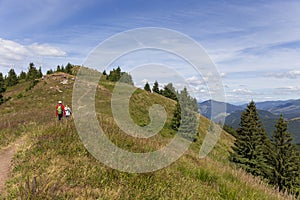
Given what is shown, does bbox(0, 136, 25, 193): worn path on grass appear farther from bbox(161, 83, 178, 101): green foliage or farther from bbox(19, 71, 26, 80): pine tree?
bbox(19, 71, 26, 80): pine tree

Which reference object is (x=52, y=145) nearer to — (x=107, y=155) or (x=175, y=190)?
(x=107, y=155)

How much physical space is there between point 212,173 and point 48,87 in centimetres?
5440

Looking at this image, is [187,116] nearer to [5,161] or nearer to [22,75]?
[5,161]

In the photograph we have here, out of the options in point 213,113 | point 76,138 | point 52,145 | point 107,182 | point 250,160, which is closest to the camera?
point 107,182

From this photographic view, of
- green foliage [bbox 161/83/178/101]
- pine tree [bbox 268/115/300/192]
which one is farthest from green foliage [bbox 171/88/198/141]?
pine tree [bbox 268/115/300/192]

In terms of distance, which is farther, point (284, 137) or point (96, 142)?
point (284, 137)

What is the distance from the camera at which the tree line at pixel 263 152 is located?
35781 millimetres

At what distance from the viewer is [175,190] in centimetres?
583

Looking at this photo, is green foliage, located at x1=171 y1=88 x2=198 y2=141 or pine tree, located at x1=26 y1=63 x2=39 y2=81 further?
pine tree, located at x1=26 y1=63 x2=39 y2=81

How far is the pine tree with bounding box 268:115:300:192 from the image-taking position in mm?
40469

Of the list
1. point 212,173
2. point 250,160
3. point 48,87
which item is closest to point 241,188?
point 212,173

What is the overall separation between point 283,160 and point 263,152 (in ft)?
12.3

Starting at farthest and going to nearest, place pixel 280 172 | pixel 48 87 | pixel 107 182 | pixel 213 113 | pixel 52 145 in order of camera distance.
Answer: pixel 48 87 → pixel 280 172 → pixel 52 145 → pixel 213 113 → pixel 107 182

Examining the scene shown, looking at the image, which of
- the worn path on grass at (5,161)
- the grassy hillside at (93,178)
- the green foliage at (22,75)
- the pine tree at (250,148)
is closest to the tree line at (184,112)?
the grassy hillside at (93,178)
